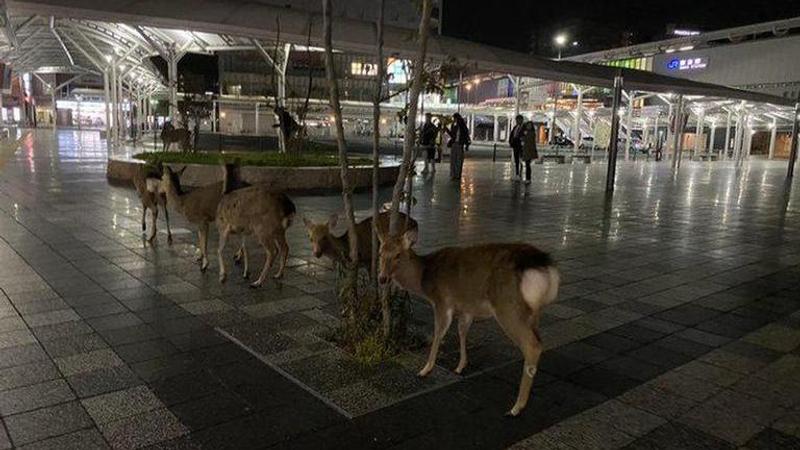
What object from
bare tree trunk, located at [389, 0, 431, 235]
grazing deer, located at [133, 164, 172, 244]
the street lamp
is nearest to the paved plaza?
grazing deer, located at [133, 164, 172, 244]

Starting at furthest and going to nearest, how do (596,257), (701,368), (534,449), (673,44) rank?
1. (673,44)
2. (596,257)
3. (701,368)
4. (534,449)

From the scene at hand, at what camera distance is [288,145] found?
747 inches

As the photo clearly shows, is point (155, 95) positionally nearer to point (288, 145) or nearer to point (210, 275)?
point (288, 145)

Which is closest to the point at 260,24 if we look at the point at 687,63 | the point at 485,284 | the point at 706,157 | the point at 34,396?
the point at 34,396

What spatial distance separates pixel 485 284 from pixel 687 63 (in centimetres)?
5128

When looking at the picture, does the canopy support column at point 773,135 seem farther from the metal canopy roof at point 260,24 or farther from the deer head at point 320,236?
the deer head at point 320,236

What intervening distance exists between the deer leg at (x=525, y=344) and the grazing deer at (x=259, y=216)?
3541 millimetres

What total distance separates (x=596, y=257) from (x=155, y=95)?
2711 inches

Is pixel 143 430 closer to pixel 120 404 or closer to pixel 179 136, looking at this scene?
pixel 120 404

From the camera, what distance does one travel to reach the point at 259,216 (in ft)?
22.2

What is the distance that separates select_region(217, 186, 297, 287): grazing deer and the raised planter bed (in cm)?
795

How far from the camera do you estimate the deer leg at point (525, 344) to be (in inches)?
154

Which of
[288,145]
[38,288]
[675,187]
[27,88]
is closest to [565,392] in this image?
[38,288]

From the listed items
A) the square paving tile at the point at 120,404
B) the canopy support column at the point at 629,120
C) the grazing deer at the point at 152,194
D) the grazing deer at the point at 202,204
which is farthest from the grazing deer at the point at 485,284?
the canopy support column at the point at 629,120
